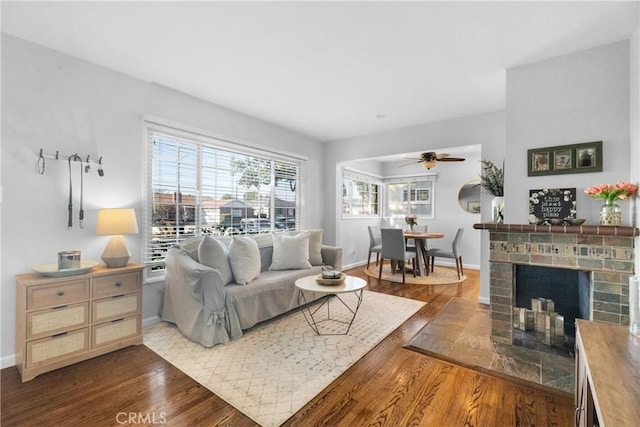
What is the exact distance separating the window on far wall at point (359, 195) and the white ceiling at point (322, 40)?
9.68 ft

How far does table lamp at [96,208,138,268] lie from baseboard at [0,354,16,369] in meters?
0.91

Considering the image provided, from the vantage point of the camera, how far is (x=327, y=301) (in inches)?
148

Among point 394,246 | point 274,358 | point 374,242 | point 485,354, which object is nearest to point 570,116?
point 485,354

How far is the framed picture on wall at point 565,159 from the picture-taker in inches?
94.0

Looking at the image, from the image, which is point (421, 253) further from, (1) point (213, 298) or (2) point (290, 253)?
(1) point (213, 298)

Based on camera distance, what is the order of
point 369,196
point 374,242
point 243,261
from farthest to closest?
point 369,196 → point 374,242 → point 243,261

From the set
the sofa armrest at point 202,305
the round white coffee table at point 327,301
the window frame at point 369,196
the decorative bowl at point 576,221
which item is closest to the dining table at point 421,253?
the window frame at point 369,196

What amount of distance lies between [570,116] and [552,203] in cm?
78

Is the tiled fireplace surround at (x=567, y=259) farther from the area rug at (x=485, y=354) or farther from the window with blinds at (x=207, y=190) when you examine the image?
the window with blinds at (x=207, y=190)

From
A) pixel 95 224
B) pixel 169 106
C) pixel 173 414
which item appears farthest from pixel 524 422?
pixel 169 106

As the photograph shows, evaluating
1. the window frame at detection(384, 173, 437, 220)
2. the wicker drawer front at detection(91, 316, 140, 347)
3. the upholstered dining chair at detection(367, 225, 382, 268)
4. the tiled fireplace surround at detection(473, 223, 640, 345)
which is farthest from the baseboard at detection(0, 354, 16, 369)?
the window frame at detection(384, 173, 437, 220)

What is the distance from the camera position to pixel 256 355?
2.34 metres

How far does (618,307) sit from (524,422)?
1274 mm

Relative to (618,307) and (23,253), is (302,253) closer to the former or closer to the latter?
(23,253)
